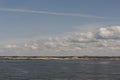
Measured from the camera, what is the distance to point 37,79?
125438 mm

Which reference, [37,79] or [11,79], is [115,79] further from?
[11,79]

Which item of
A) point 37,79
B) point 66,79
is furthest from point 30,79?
point 66,79

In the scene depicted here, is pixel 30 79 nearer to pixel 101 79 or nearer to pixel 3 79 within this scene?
pixel 3 79

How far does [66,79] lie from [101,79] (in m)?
12.7

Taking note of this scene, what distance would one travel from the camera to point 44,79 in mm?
125062

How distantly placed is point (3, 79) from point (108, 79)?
37.4 m

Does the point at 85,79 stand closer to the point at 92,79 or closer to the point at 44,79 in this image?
the point at 92,79

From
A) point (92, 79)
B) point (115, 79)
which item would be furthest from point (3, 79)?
point (115, 79)

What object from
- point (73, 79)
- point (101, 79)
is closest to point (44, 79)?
point (73, 79)

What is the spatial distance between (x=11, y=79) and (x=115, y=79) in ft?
122

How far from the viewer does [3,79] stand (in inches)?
4894

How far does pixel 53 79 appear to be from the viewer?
124500 mm

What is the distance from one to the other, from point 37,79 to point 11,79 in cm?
926

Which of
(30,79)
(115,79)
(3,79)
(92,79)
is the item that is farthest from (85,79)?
(3,79)
